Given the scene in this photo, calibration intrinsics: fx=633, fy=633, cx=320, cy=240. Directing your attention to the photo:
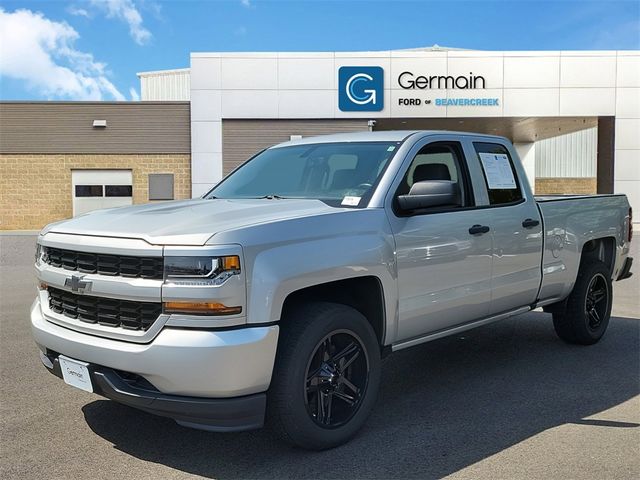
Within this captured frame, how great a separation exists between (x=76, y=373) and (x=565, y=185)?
40.4 metres

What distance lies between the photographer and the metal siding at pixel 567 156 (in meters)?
40.6

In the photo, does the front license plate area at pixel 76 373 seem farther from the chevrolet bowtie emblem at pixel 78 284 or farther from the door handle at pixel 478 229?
the door handle at pixel 478 229

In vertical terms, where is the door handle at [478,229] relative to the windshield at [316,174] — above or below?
below

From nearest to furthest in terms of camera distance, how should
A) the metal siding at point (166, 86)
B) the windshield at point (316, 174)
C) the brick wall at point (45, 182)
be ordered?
the windshield at point (316, 174) < the brick wall at point (45, 182) < the metal siding at point (166, 86)

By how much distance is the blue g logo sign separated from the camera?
24.9 meters

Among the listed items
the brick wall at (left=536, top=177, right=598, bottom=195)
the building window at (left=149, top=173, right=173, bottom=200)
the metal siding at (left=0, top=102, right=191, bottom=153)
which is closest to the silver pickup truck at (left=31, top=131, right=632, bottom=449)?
the building window at (left=149, top=173, right=173, bottom=200)

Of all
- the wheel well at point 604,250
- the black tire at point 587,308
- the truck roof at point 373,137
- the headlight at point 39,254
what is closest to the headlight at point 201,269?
the headlight at point 39,254

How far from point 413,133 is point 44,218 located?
83.1 feet

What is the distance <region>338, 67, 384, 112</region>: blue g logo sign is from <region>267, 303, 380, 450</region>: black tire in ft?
72.1

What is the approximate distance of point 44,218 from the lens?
26844 mm

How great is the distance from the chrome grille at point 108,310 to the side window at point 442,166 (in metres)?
2.17

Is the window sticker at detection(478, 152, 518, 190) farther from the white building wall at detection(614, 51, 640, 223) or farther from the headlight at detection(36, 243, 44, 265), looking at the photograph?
the white building wall at detection(614, 51, 640, 223)

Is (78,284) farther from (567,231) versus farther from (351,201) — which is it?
(567,231)

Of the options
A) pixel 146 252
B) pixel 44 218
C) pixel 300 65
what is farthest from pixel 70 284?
pixel 44 218
